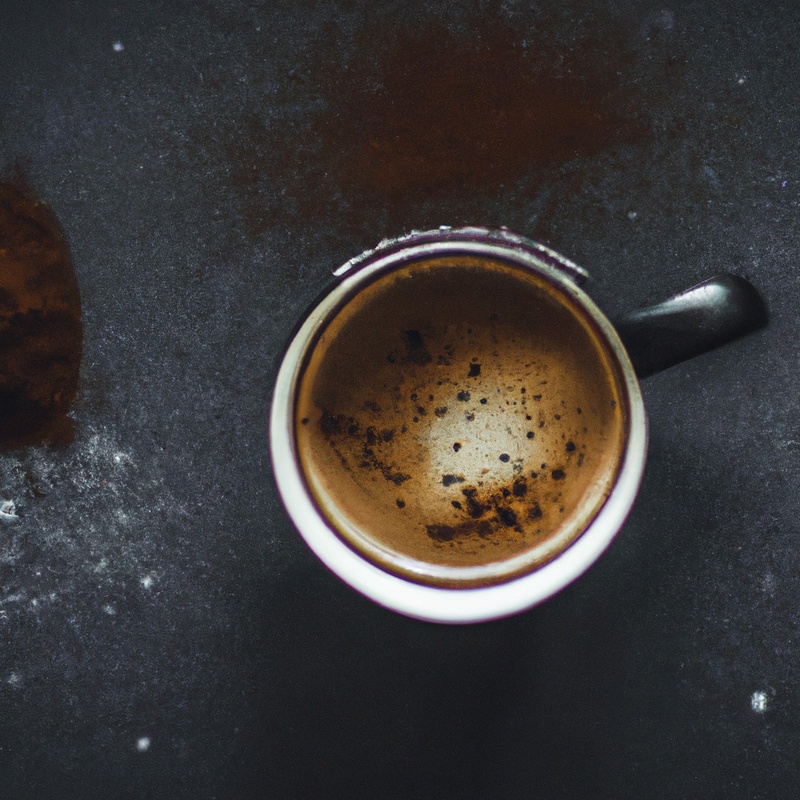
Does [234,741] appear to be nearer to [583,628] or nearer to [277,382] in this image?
[583,628]

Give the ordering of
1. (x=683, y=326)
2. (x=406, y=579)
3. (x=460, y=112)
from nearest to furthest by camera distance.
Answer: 1. (x=406, y=579)
2. (x=683, y=326)
3. (x=460, y=112)

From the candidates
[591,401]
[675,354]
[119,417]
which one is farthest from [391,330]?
[119,417]

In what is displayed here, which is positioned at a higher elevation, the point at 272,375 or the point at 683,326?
the point at 683,326

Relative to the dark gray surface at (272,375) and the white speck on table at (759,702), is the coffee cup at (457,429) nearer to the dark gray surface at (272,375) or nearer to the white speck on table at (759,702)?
the dark gray surface at (272,375)

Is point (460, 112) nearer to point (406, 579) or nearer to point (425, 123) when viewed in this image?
point (425, 123)

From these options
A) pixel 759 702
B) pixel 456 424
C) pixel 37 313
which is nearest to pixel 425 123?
pixel 456 424

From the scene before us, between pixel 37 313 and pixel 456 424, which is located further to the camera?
pixel 37 313
